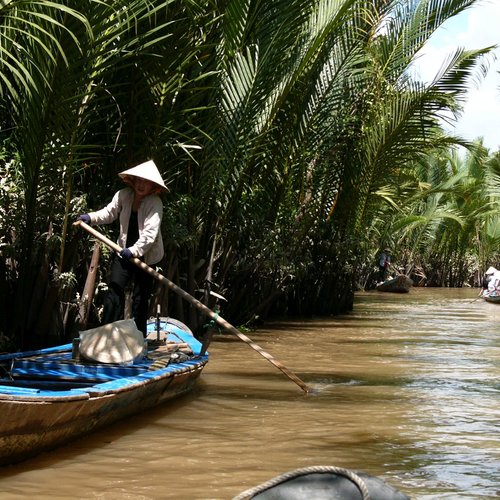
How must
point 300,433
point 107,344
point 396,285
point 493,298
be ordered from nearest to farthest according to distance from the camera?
point 300,433 → point 107,344 → point 493,298 → point 396,285

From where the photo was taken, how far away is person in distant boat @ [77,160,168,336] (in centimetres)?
722

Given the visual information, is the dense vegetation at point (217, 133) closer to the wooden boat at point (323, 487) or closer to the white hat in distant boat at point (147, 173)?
the white hat in distant boat at point (147, 173)

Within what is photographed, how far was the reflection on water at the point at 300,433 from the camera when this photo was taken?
16.1 ft

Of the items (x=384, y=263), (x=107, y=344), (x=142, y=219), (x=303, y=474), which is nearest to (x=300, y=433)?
(x=107, y=344)

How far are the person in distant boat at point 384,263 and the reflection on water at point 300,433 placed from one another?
68.4ft

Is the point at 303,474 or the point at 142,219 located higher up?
the point at 142,219

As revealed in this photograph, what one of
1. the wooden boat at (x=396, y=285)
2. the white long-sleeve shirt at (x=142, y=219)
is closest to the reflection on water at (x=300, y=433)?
the white long-sleeve shirt at (x=142, y=219)

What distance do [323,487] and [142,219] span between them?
4677mm

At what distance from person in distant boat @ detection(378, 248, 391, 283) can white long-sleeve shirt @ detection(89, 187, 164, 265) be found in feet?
79.8

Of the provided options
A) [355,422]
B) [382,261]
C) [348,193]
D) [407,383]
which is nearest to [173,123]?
[407,383]

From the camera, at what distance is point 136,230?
754 cm

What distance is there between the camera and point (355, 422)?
6.62 meters

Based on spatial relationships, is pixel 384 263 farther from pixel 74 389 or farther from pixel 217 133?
pixel 74 389

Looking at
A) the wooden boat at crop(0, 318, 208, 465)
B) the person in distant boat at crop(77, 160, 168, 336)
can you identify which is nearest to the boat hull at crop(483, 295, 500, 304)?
the wooden boat at crop(0, 318, 208, 465)
